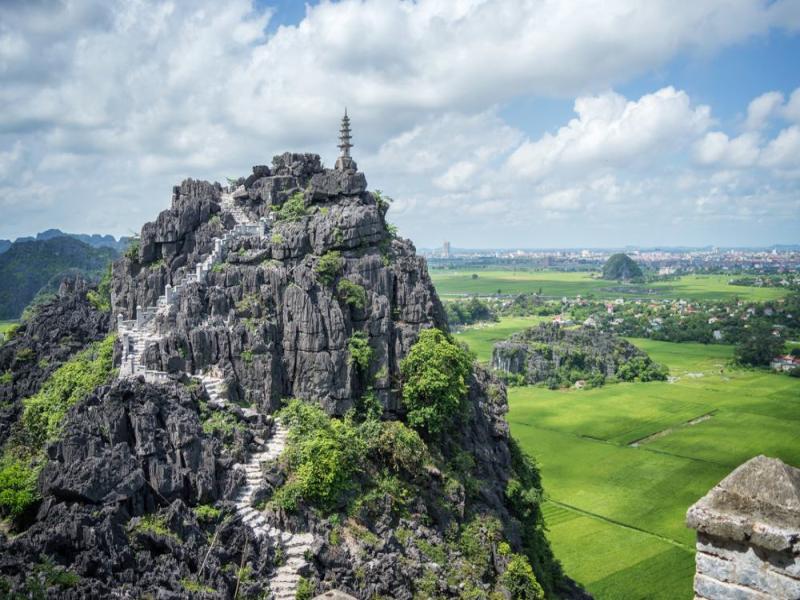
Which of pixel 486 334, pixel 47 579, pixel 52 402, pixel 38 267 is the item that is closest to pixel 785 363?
pixel 486 334

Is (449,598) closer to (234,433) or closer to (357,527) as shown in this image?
(357,527)

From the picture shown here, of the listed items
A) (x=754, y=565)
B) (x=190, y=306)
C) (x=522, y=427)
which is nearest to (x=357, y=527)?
(x=190, y=306)

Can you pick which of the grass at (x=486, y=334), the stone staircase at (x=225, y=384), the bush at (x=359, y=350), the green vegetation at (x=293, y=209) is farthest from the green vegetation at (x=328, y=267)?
the grass at (x=486, y=334)

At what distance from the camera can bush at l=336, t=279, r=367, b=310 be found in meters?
40.3

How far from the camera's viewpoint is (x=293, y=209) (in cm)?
4569

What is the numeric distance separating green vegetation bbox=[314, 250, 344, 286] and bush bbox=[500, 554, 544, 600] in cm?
1921

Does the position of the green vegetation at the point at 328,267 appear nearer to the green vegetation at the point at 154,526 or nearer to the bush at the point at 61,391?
the bush at the point at 61,391

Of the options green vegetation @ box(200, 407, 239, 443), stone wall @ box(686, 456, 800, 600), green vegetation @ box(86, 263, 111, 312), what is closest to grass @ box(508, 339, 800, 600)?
green vegetation @ box(200, 407, 239, 443)

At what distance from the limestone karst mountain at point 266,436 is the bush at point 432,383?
882 mm

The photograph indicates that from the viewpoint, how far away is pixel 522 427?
91562 mm

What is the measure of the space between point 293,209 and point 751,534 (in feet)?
132

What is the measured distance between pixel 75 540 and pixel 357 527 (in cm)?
1305

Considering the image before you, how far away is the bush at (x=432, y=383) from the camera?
38719 mm

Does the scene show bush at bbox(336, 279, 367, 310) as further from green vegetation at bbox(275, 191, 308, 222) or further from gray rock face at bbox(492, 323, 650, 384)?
gray rock face at bbox(492, 323, 650, 384)
